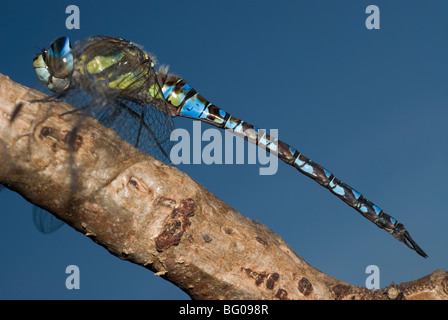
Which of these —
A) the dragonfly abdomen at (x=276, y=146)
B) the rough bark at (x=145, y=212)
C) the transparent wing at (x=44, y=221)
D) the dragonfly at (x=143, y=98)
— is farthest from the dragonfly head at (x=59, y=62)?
the dragonfly abdomen at (x=276, y=146)

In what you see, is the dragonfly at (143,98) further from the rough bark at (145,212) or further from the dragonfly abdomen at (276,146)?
the rough bark at (145,212)

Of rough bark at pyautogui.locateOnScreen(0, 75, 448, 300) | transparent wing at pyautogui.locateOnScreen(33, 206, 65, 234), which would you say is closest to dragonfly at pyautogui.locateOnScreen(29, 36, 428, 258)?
rough bark at pyautogui.locateOnScreen(0, 75, 448, 300)

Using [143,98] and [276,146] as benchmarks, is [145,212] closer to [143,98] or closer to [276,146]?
[143,98]

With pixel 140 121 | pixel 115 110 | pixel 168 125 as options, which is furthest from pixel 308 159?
pixel 115 110

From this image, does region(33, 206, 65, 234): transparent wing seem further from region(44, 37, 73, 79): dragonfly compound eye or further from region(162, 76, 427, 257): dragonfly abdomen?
region(162, 76, 427, 257): dragonfly abdomen

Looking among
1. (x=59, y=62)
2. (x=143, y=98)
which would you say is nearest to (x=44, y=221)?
(x=59, y=62)

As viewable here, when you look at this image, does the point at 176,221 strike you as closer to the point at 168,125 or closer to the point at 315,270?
the point at 315,270
